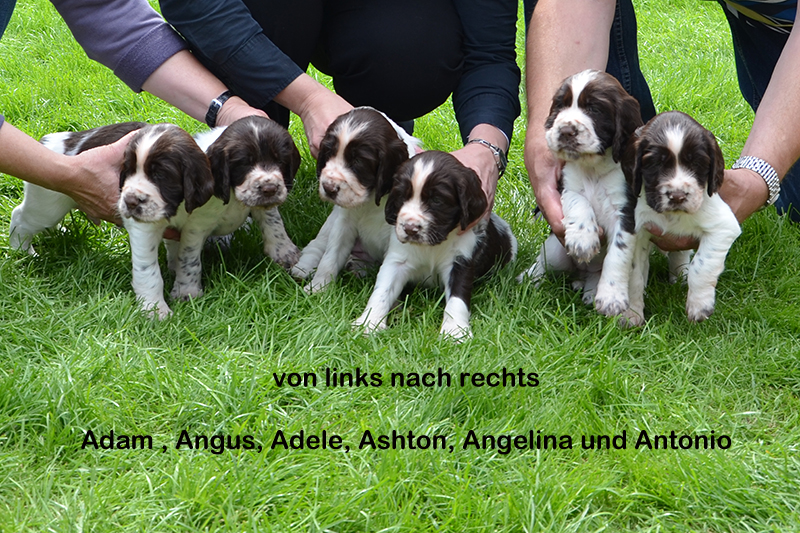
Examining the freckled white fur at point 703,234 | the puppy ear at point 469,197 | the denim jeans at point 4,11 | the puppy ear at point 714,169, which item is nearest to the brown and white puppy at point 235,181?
the puppy ear at point 469,197

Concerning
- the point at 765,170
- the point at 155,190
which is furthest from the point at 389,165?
the point at 765,170

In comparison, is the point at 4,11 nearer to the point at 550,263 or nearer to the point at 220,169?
the point at 220,169

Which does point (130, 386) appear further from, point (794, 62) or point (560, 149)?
point (794, 62)

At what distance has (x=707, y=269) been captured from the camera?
3482 mm

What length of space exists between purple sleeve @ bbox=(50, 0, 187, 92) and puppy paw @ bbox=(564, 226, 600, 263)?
2.32 m

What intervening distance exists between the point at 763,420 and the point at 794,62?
6.28 feet

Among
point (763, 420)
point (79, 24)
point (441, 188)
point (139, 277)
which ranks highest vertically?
point (79, 24)

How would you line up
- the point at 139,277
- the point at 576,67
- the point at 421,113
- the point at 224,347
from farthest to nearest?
Result: the point at 421,113 → the point at 576,67 → the point at 139,277 → the point at 224,347

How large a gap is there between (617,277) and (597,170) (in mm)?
511

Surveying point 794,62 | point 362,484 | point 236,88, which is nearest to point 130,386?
point 362,484

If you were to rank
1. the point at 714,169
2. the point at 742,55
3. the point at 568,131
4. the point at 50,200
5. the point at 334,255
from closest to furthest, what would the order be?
the point at 714,169 → the point at 568,131 → the point at 334,255 → the point at 50,200 → the point at 742,55

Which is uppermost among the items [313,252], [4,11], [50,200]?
[4,11]

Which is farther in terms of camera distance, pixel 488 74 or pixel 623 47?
pixel 623 47

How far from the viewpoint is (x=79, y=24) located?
4.28m
